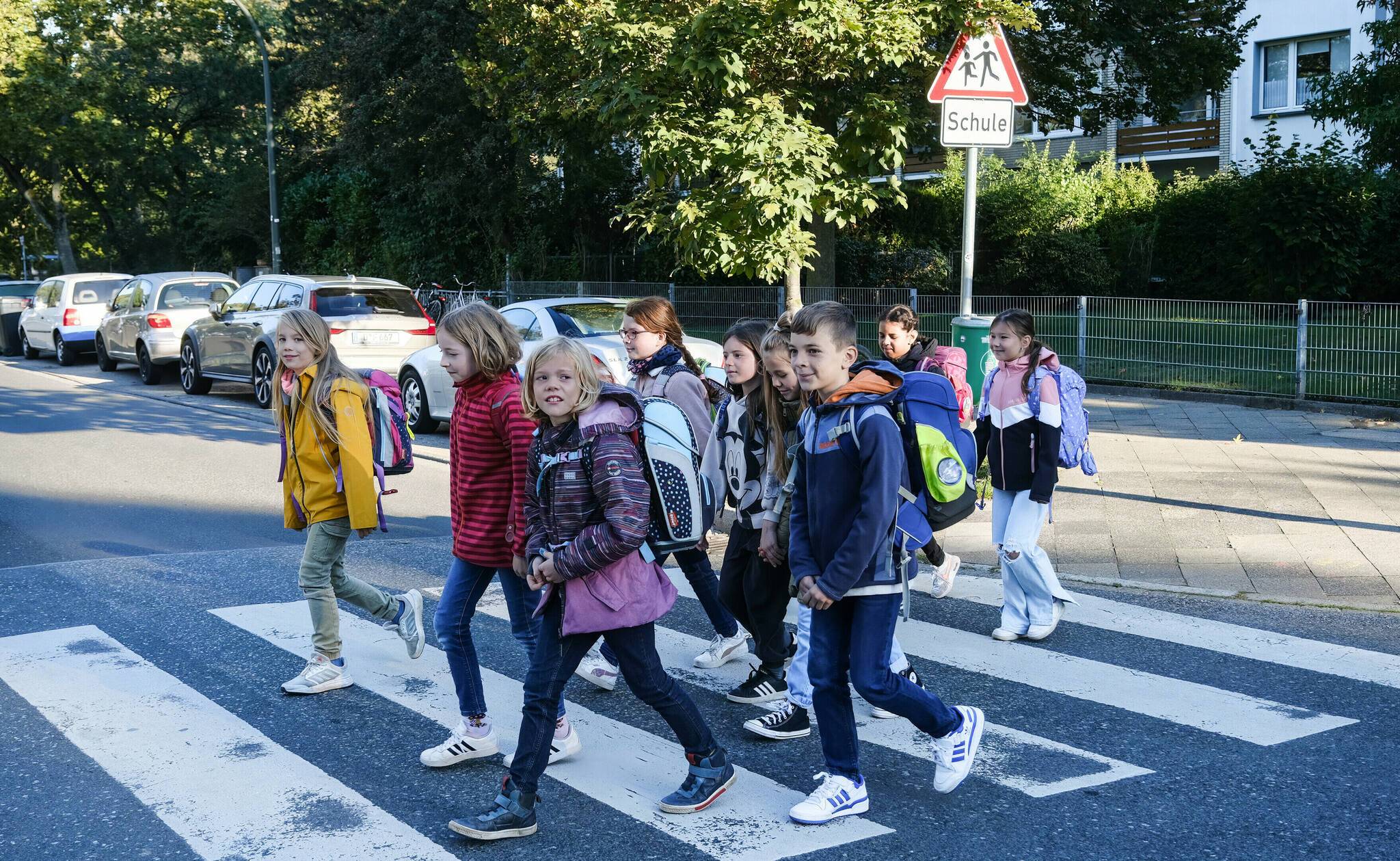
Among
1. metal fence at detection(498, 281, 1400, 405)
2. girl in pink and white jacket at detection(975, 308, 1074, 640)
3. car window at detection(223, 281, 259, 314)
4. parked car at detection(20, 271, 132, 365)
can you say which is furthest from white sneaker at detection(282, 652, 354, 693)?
parked car at detection(20, 271, 132, 365)

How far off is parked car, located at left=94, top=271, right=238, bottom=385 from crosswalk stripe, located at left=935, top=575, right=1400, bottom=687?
→ 15.3m

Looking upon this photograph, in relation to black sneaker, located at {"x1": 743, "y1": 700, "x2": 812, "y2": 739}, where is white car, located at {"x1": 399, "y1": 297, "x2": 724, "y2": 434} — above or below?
above

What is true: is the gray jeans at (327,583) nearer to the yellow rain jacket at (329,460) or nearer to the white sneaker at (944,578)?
the yellow rain jacket at (329,460)

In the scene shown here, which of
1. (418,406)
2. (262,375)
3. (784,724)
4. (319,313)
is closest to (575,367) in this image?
(784,724)

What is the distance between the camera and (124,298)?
849 inches

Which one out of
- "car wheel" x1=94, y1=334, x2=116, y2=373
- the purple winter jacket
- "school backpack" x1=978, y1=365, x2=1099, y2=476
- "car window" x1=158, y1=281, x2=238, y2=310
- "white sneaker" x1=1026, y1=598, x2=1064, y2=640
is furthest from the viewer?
"car wheel" x1=94, y1=334, x2=116, y2=373

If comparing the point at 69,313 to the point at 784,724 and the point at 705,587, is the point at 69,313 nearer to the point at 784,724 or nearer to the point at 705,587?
the point at 705,587

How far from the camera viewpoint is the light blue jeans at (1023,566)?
619 centimetres

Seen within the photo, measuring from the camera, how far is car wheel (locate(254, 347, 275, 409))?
16.5 metres

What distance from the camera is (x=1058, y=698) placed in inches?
214

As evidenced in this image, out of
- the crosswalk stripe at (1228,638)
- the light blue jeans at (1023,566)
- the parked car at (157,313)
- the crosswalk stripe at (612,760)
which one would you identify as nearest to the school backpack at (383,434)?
the crosswalk stripe at (612,760)

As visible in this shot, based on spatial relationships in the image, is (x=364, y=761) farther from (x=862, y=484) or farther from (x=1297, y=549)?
(x=1297, y=549)

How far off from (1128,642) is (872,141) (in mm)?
7946

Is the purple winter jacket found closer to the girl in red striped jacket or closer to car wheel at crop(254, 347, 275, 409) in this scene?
the girl in red striped jacket
